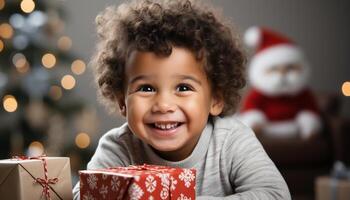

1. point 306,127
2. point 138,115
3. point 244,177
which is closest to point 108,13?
point 138,115

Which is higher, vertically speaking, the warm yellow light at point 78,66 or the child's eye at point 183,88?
the warm yellow light at point 78,66

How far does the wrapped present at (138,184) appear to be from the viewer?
977 millimetres

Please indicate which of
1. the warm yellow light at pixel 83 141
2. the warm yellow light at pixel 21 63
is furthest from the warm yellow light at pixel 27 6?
the warm yellow light at pixel 83 141

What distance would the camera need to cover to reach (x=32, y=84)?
3.90 metres

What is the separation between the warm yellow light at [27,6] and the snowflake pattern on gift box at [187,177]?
3.02 m

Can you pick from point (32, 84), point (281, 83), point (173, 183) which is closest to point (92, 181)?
point (173, 183)

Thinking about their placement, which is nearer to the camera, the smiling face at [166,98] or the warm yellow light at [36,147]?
the smiling face at [166,98]

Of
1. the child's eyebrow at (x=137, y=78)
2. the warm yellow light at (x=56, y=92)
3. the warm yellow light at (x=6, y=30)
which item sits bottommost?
the child's eyebrow at (x=137, y=78)

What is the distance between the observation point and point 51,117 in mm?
4016

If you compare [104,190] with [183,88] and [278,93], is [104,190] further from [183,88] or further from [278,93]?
[278,93]

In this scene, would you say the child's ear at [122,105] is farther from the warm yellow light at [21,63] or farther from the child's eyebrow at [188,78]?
the warm yellow light at [21,63]

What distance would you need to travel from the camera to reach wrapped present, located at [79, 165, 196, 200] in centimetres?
98

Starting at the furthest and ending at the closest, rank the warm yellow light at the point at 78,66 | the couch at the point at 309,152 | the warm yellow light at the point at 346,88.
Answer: the warm yellow light at the point at 346,88 < the warm yellow light at the point at 78,66 < the couch at the point at 309,152

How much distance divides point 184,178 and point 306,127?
3231 millimetres
